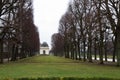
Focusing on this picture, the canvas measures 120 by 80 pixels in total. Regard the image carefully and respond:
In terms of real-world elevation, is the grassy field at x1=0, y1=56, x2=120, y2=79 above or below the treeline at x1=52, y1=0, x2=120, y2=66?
below

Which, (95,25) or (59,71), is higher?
(95,25)

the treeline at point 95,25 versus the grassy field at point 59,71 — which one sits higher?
the treeline at point 95,25

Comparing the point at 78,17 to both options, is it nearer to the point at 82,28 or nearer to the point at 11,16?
the point at 82,28

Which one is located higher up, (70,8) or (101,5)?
(70,8)

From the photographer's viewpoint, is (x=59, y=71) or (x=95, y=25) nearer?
(x=59, y=71)

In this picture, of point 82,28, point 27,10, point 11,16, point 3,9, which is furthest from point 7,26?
point 82,28

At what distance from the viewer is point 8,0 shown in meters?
51.5

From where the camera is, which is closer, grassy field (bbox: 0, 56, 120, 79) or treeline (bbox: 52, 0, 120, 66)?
grassy field (bbox: 0, 56, 120, 79)

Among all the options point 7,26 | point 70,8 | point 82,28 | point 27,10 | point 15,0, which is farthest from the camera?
point 70,8

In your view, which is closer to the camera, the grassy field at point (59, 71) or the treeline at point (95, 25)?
the grassy field at point (59, 71)

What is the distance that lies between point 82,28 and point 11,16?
18.4 metres

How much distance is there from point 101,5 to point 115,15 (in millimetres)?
3230

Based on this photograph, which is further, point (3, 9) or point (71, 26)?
point (71, 26)

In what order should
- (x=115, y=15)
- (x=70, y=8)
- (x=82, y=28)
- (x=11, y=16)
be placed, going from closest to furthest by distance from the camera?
1. (x=115, y=15)
2. (x=11, y=16)
3. (x=82, y=28)
4. (x=70, y=8)
